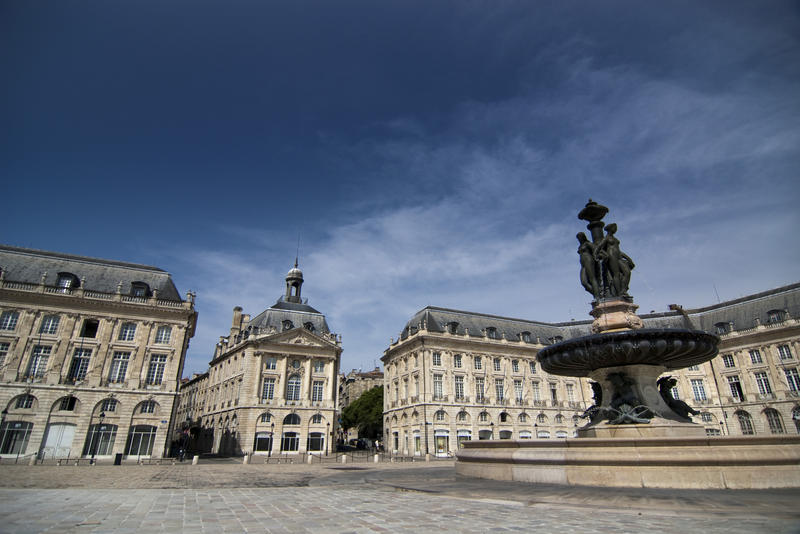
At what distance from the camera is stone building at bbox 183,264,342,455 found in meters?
45.8

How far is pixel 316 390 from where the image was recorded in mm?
49906

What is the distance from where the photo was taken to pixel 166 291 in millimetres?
41875

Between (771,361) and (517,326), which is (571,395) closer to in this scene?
(517,326)

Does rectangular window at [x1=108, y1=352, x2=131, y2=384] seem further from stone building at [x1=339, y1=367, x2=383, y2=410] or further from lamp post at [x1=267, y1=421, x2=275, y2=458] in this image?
stone building at [x1=339, y1=367, x2=383, y2=410]

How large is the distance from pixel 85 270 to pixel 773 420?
70083 millimetres

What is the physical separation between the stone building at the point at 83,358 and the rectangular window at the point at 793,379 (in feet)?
196

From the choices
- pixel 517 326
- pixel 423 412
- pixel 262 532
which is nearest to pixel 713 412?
pixel 517 326

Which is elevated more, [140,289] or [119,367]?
[140,289]

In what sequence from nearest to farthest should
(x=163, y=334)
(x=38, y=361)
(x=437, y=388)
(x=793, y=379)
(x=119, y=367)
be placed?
1. (x=38, y=361)
2. (x=119, y=367)
3. (x=163, y=334)
4. (x=793, y=379)
5. (x=437, y=388)

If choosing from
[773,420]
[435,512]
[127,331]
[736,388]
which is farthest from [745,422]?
[127,331]

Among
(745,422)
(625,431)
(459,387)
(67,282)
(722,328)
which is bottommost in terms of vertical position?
(625,431)

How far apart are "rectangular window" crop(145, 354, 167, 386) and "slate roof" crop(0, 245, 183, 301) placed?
5615mm

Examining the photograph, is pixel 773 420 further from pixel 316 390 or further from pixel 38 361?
pixel 38 361

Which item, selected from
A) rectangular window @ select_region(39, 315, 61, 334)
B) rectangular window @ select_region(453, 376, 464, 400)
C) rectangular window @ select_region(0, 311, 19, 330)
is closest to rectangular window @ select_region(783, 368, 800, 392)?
rectangular window @ select_region(453, 376, 464, 400)
